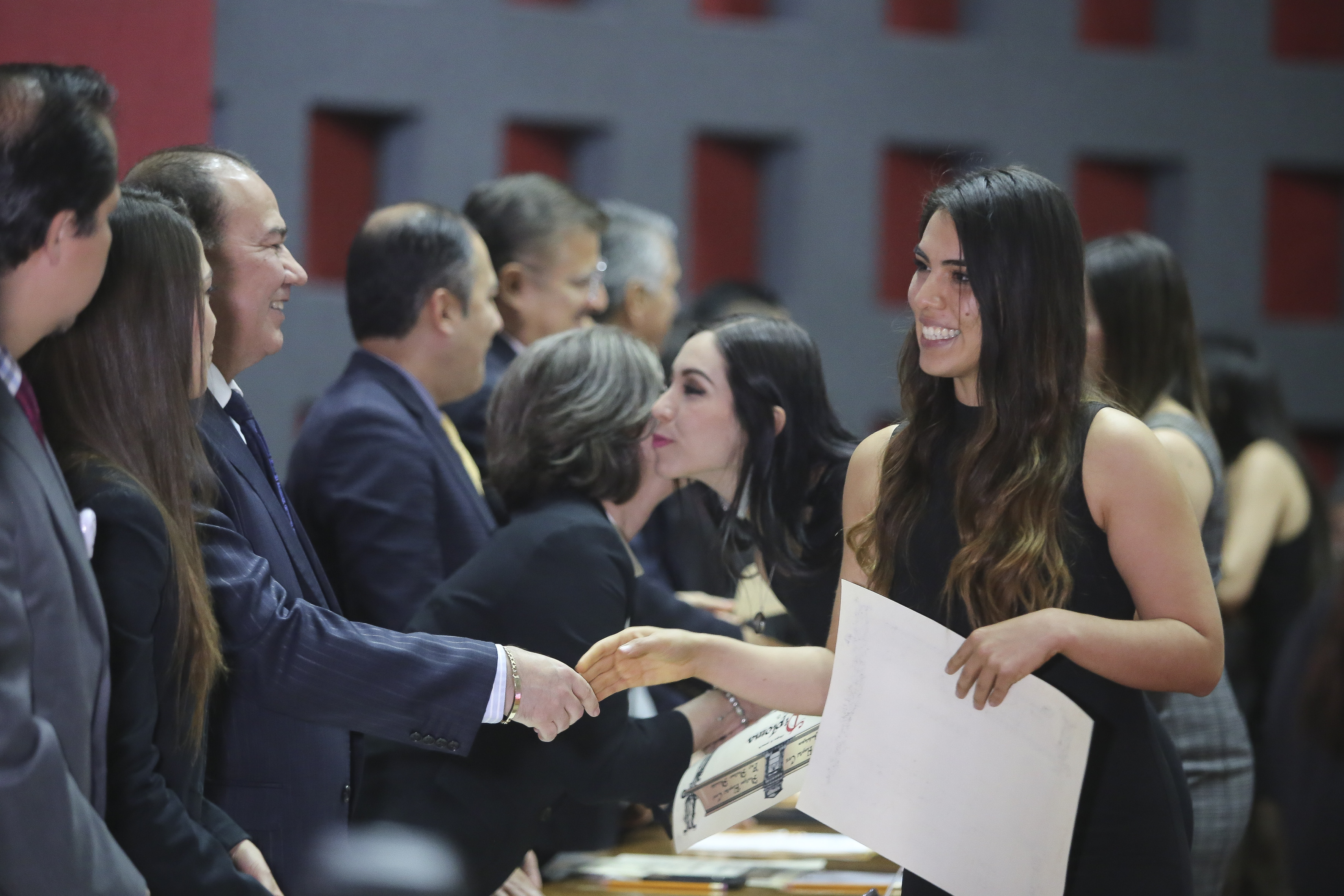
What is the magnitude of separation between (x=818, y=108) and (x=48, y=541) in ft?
16.6

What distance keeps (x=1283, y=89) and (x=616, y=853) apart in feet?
17.3

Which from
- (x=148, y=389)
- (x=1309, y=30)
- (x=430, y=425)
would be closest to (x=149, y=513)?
(x=148, y=389)

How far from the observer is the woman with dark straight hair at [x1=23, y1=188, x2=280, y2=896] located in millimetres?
1524

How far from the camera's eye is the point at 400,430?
108 inches

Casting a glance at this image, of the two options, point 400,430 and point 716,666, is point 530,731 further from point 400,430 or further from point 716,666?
point 400,430

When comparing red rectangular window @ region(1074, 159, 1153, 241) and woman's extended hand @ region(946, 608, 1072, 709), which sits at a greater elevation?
red rectangular window @ region(1074, 159, 1153, 241)

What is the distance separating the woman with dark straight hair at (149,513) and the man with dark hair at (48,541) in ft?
A: 0.22

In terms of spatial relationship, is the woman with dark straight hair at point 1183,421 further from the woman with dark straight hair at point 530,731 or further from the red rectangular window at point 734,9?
the red rectangular window at point 734,9

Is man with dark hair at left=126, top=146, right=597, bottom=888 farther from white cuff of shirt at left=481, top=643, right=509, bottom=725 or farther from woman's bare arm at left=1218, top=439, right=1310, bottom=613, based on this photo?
woman's bare arm at left=1218, top=439, right=1310, bottom=613

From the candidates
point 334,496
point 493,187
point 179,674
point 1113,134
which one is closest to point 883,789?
point 179,674

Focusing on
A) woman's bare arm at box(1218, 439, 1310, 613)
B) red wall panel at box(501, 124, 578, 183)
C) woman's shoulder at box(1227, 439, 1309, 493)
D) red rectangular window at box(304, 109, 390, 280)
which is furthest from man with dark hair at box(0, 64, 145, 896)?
red wall panel at box(501, 124, 578, 183)

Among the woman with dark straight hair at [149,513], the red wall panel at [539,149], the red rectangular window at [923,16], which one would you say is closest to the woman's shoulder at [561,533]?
the woman with dark straight hair at [149,513]

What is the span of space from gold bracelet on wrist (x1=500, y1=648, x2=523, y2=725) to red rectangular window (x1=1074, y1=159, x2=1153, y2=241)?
5.19 m

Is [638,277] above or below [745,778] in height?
above
